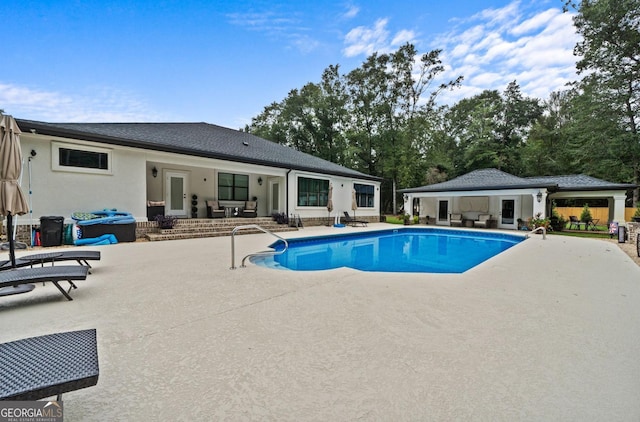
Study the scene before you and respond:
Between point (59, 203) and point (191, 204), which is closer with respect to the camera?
point (59, 203)

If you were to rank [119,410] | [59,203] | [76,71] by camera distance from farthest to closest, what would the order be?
1. [76,71]
2. [59,203]
3. [119,410]

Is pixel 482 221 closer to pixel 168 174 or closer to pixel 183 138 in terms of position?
pixel 183 138

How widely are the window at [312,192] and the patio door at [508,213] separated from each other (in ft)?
36.7

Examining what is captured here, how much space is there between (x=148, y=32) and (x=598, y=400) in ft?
56.7

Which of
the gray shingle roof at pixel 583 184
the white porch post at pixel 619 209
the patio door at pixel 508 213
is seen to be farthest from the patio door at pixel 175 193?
the white porch post at pixel 619 209

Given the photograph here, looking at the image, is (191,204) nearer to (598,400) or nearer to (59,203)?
(59,203)

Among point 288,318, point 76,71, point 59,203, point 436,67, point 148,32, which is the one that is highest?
point 436,67

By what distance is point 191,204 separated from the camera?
13.7 metres

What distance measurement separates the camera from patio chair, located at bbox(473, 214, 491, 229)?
17605 mm

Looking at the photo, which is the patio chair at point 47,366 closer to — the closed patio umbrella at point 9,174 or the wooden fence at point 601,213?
the closed patio umbrella at point 9,174

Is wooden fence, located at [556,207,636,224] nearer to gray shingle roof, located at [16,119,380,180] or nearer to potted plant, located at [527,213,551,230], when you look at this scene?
potted plant, located at [527,213,551,230]

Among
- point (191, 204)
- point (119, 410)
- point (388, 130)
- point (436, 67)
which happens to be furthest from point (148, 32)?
point (436, 67)

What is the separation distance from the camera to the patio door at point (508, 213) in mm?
17594

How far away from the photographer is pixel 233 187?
49.3 ft
